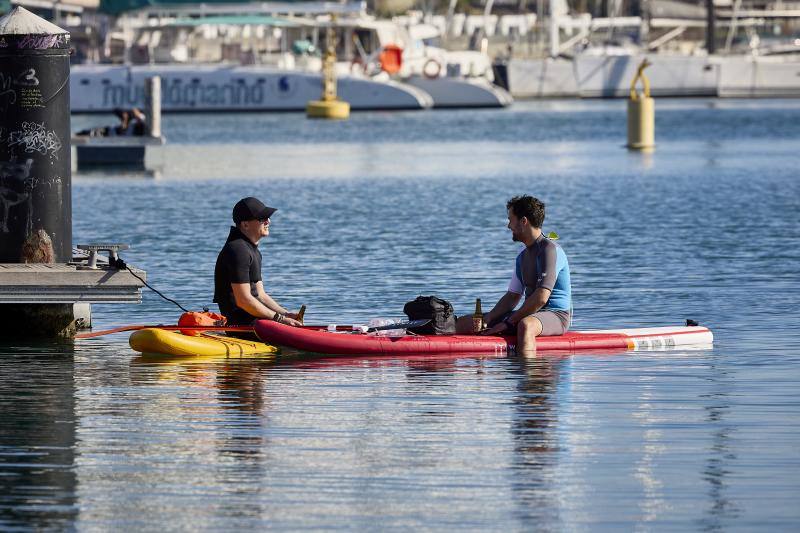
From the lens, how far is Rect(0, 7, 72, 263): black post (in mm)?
16125

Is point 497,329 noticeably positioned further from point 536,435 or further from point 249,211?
point 536,435

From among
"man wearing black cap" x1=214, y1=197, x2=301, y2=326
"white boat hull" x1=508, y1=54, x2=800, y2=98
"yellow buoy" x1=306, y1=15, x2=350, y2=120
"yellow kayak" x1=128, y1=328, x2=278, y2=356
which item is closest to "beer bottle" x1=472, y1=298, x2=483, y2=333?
"man wearing black cap" x1=214, y1=197, x2=301, y2=326

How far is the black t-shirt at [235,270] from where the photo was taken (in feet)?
48.8

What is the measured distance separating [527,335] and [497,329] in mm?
386

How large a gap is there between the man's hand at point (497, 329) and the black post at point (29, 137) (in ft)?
12.9

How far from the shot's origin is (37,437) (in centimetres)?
1176

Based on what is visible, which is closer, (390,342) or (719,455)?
(719,455)

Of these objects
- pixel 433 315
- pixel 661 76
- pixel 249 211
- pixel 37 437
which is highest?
pixel 661 76

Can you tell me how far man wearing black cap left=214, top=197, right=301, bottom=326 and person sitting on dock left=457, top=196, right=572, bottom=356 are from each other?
174 centimetres

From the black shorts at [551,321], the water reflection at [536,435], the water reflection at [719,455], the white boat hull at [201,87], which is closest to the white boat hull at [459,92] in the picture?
the white boat hull at [201,87]

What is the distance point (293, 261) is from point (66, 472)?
14953mm

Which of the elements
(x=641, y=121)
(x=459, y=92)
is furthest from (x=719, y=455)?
(x=459, y=92)

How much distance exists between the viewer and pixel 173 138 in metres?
72.9

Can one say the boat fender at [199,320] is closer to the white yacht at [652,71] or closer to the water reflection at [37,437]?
the water reflection at [37,437]
